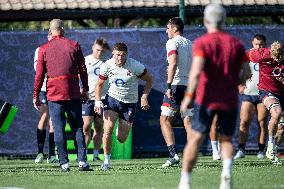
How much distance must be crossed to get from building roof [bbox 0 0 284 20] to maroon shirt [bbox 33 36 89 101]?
26.0 ft

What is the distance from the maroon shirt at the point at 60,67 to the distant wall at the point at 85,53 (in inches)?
204

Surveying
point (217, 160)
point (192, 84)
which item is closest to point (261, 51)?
point (217, 160)

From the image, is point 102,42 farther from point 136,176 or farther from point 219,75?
point 219,75

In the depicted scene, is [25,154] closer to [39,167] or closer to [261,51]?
[39,167]

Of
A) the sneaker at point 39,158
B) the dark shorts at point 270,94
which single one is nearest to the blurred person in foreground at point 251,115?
the dark shorts at point 270,94

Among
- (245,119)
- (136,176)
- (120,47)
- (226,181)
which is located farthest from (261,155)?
(226,181)

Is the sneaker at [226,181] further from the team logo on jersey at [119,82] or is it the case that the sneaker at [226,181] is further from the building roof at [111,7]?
the building roof at [111,7]

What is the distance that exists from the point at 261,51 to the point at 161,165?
259 cm

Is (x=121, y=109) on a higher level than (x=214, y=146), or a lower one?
higher

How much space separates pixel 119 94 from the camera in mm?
17375

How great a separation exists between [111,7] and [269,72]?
6.91 meters

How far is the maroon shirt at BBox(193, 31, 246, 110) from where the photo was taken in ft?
40.8

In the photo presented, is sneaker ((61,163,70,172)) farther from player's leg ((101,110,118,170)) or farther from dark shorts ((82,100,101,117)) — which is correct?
dark shorts ((82,100,101,117))

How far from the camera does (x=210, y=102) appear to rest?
493 inches
